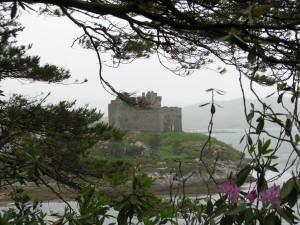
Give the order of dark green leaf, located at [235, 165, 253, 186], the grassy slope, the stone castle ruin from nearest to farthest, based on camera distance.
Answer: dark green leaf, located at [235, 165, 253, 186] < the grassy slope < the stone castle ruin

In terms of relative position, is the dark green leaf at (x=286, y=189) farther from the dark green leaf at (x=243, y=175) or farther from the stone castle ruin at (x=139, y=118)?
the stone castle ruin at (x=139, y=118)

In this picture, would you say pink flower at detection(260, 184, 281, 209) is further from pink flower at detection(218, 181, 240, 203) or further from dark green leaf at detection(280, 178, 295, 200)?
pink flower at detection(218, 181, 240, 203)

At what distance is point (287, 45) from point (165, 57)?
160cm

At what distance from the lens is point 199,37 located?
13.8 feet

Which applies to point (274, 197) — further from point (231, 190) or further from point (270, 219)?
point (231, 190)

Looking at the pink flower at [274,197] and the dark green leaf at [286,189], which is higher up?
the dark green leaf at [286,189]

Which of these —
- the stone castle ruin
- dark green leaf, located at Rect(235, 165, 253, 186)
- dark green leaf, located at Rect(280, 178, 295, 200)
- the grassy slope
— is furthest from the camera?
the stone castle ruin

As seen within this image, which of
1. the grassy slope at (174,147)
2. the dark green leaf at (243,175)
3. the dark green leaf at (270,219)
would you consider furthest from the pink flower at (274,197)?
the grassy slope at (174,147)

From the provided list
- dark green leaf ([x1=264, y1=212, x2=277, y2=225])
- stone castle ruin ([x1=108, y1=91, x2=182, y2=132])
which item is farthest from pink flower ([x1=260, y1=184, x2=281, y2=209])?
stone castle ruin ([x1=108, y1=91, x2=182, y2=132])

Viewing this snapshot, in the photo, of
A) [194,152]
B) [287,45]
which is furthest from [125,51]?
[194,152]

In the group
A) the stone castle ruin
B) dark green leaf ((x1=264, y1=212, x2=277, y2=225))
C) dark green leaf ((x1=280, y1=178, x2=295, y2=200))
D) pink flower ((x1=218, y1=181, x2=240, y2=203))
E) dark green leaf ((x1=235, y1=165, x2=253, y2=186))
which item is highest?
the stone castle ruin

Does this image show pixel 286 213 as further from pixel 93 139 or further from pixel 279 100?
pixel 93 139

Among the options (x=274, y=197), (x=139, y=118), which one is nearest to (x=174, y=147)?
(x=139, y=118)

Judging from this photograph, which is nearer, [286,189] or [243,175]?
[286,189]
